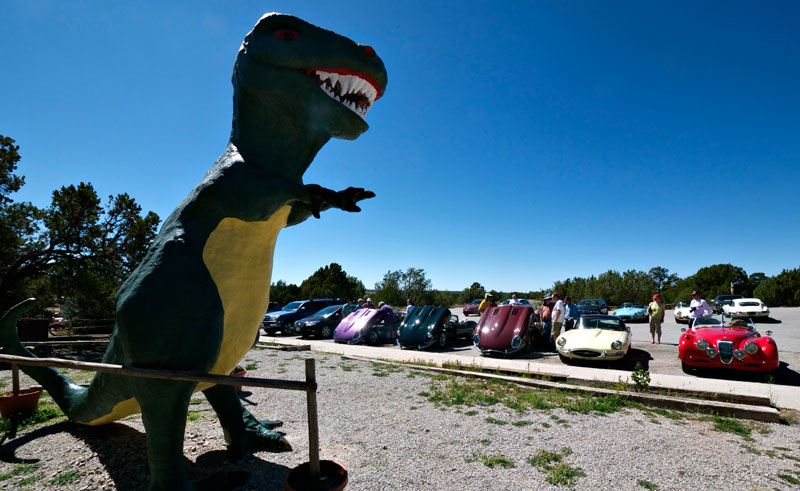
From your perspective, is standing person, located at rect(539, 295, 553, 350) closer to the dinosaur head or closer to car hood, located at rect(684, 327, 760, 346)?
car hood, located at rect(684, 327, 760, 346)

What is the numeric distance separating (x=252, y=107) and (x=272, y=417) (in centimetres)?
379

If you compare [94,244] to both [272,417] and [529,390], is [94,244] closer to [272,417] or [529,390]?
[272,417]

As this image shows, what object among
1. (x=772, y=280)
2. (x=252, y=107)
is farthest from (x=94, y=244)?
(x=772, y=280)

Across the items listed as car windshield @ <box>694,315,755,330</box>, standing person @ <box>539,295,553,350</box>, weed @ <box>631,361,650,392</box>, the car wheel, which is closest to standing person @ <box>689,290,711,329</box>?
car windshield @ <box>694,315,755,330</box>

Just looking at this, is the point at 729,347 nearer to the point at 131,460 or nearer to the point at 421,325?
the point at 421,325

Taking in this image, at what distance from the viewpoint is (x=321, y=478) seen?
209cm

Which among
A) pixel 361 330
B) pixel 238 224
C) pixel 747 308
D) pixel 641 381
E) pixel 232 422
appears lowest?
pixel 232 422

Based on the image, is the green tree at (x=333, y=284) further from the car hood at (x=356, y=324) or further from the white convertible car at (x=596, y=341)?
the white convertible car at (x=596, y=341)

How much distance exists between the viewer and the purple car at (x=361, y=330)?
1171 centimetres

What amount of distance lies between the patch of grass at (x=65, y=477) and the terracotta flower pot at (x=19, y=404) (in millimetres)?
1924

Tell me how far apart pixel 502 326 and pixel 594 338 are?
2.06 meters

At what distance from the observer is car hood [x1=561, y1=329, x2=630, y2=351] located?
293 inches

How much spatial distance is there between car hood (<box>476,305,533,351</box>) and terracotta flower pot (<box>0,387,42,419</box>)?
7774 mm

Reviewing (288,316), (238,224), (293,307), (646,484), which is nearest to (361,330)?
(288,316)
